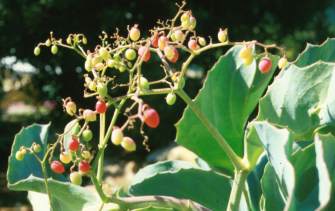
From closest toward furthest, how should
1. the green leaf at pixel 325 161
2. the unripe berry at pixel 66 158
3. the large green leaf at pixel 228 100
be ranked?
the green leaf at pixel 325 161 < the unripe berry at pixel 66 158 < the large green leaf at pixel 228 100

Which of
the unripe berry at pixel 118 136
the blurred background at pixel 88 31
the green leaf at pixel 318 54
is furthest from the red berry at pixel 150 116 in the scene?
the blurred background at pixel 88 31

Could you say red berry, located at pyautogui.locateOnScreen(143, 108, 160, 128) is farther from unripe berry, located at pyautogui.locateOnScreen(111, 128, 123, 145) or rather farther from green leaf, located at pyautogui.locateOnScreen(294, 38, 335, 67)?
green leaf, located at pyautogui.locateOnScreen(294, 38, 335, 67)

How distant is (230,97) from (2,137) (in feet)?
14.7

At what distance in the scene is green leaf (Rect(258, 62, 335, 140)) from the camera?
70cm

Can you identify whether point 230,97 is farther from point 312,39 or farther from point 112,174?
point 312,39

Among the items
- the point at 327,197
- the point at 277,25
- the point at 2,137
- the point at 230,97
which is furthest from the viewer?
the point at 277,25

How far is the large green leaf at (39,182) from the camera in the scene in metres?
0.72

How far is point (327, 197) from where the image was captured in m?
0.56

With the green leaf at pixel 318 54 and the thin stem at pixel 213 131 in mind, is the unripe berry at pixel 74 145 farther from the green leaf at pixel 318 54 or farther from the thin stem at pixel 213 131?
the green leaf at pixel 318 54

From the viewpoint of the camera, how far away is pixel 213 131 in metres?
0.64

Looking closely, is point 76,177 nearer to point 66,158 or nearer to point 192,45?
point 66,158

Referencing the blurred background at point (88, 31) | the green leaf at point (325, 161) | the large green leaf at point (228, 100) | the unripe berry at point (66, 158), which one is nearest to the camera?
the green leaf at point (325, 161)

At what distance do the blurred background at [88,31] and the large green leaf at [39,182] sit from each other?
3411 mm

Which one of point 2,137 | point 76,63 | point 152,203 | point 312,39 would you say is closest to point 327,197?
point 152,203
